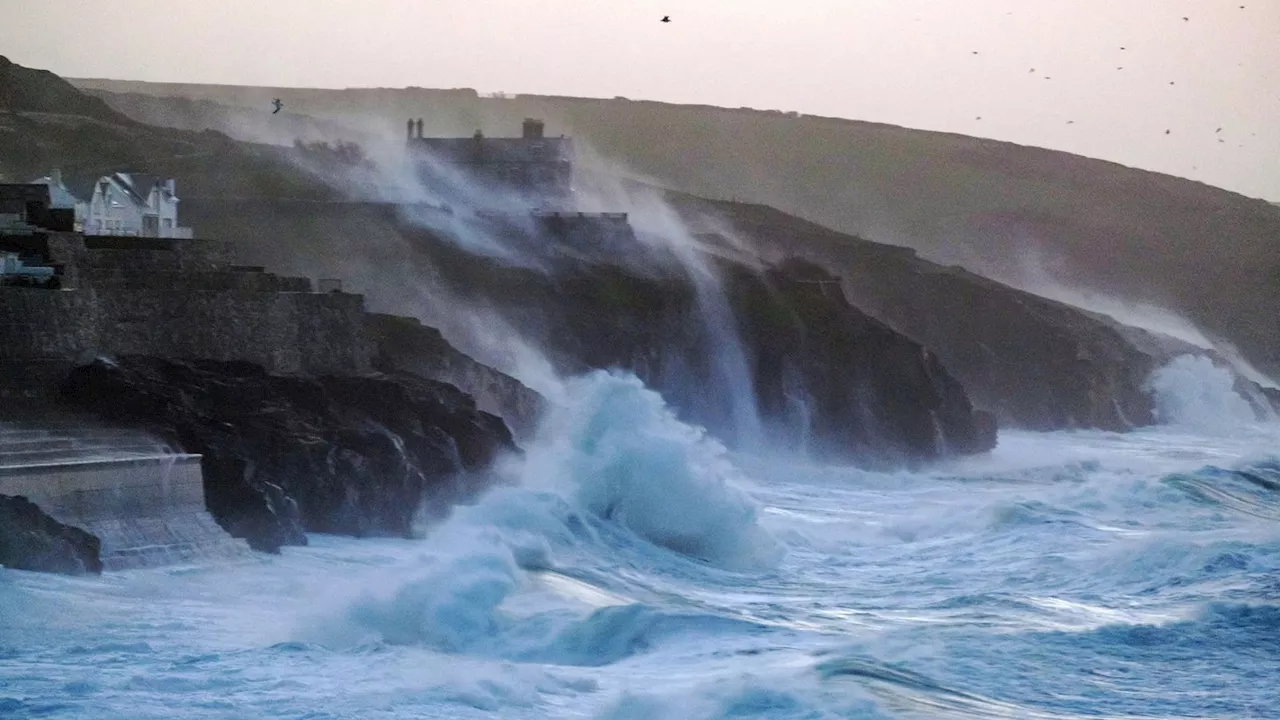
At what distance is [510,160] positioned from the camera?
91.4ft

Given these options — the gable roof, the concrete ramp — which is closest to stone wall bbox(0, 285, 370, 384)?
the concrete ramp

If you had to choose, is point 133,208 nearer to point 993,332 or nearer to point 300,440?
point 300,440

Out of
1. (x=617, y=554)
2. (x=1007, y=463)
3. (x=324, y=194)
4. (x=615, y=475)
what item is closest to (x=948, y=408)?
(x=1007, y=463)

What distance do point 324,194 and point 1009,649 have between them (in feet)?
55.4

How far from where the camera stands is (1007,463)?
24.2 meters

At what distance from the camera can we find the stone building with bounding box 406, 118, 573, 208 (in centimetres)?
2762

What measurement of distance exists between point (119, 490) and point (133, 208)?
890 cm

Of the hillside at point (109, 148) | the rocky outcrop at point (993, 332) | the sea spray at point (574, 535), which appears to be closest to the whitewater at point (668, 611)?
the sea spray at point (574, 535)

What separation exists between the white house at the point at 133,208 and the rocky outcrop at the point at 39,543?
7.08m

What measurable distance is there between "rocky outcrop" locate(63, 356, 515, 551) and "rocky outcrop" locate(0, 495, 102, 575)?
138 cm

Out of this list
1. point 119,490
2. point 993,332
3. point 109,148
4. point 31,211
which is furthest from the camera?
point 993,332

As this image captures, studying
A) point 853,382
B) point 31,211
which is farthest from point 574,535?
point 853,382

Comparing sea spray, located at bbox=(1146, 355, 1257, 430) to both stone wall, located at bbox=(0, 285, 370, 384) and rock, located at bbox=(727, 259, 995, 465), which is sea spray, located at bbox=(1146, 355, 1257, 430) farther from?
stone wall, located at bbox=(0, 285, 370, 384)

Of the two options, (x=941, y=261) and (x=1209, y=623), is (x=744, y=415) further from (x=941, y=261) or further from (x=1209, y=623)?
(x=941, y=261)
